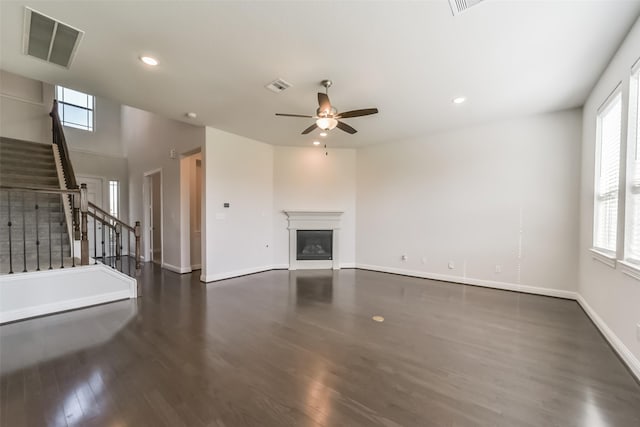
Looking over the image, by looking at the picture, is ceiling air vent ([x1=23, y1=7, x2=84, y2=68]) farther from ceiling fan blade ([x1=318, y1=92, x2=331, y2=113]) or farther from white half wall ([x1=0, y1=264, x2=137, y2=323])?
white half wall ([x1=0, y1=264, x2=137, y2=323])

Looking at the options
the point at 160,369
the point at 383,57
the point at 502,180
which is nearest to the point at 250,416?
the point at 160,369

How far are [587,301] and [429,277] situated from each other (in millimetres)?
2130

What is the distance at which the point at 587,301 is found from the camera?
330cm

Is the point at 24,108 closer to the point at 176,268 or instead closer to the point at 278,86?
the point at 176,268

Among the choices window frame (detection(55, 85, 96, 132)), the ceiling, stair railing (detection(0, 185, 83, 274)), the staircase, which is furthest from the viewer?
window frame (detection(55, 85, 96, 132))

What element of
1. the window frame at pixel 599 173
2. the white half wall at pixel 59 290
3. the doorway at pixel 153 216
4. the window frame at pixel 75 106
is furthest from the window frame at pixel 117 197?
the window frame at pixel 599 173

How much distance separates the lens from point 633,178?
87.3 inches

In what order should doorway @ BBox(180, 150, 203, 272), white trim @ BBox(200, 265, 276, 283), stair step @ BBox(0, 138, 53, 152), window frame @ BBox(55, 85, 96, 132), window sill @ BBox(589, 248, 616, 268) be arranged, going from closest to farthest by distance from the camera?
window sill @ BBox(589, 248, 616, 268)
stair step @ BBox(0, 138, 53, 152)
white trim @ BBox(200, 265, 276, 283)
doorway @ BBox(180, 150, 203, 272)
window frame @ BBox(55, 85, 96, 132)

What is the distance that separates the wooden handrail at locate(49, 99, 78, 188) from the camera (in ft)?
14.3

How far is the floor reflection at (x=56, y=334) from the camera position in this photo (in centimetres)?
→ 221

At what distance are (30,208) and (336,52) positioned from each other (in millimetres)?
5482

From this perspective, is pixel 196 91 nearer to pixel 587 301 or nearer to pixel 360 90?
pixel 360 90

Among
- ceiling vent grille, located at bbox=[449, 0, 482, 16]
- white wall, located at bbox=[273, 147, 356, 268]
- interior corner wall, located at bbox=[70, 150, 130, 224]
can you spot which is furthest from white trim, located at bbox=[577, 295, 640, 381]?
interior corner wall, located at bbox=[70, 150, 130, 224]

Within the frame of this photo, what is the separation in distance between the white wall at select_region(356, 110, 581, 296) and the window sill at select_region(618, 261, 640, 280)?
1.82 m
